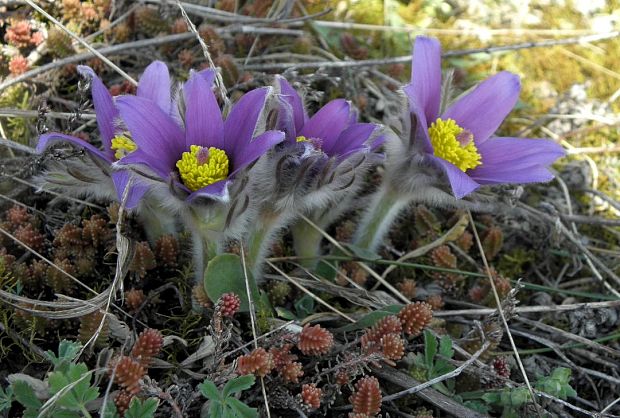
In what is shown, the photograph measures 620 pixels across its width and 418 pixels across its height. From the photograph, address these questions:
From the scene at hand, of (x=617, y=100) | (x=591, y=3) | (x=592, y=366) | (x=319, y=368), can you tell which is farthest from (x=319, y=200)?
(x=591, y=3)

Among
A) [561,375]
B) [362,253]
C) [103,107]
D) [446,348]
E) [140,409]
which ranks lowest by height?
[561,375]

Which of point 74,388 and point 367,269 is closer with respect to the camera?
point 74,388

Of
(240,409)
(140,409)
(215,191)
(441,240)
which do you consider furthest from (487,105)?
(140,409)

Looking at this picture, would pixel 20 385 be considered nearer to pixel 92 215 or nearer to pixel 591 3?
pixel 92 215

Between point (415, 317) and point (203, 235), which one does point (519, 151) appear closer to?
point (415, 317)

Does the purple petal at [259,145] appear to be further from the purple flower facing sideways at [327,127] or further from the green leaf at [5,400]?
the green leaf at [5,400]

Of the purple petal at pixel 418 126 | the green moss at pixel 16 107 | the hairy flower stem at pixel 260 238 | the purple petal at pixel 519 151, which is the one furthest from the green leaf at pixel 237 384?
the green moss at pixel 16 107
